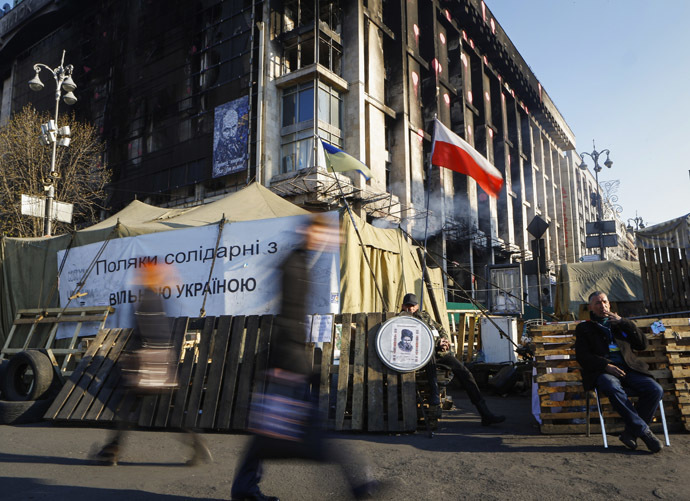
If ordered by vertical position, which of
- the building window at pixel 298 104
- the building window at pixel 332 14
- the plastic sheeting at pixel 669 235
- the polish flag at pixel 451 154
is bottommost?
the plastic sheeting at pixel 669 235

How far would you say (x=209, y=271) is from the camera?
9.74m

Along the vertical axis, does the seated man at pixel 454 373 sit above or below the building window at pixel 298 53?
below

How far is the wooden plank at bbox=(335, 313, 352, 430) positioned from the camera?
18.9ft

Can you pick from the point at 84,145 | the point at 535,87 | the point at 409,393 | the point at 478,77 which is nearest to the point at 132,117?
the point at 84,145

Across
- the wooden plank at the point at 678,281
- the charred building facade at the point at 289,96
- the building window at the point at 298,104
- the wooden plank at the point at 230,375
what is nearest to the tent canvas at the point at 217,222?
the wooden plank at the point at 230,375

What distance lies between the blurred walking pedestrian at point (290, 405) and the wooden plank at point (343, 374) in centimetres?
253

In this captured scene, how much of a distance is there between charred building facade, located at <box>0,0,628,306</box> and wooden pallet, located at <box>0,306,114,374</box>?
16.6 m

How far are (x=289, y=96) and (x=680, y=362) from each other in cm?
2797

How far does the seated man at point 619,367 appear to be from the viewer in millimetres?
4637

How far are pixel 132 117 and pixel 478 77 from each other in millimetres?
30986

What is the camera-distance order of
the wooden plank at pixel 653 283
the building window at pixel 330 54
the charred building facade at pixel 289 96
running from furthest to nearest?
the building window at pixel 330 54
the charred building facade at pixel 289 96
the wooden plank at pixel 653 283

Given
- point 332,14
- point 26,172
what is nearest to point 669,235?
point 26,172

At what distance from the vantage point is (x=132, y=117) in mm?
36594

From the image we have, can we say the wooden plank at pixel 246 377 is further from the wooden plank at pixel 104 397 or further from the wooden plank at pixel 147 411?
the wooden plank at pixel 104 397
